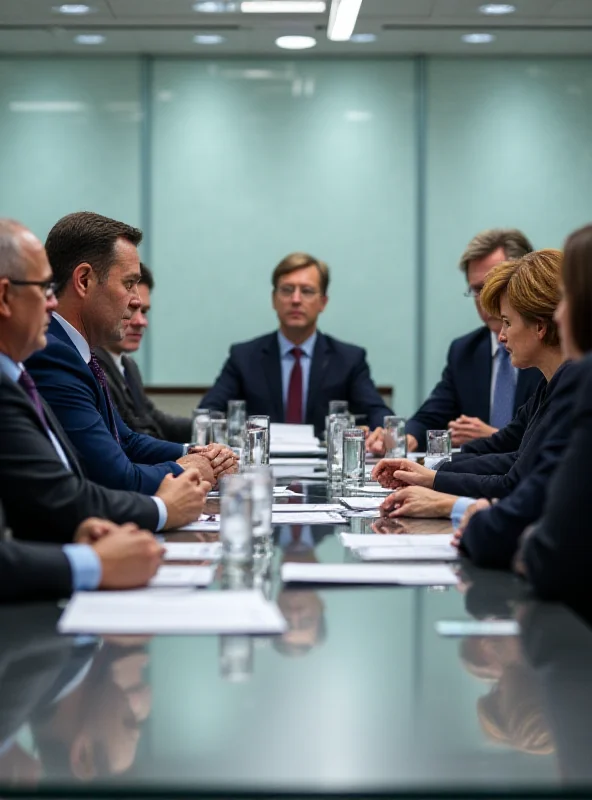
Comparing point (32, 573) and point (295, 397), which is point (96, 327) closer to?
point (32, 573)

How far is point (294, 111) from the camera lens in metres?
7.48

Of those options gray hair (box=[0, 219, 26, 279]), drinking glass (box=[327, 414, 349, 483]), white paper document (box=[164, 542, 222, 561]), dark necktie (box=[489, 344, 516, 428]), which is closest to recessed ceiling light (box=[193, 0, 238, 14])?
dark necktie (box=[489, 344, 516, 428])

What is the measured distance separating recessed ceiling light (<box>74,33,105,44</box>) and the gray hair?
A: 506cm

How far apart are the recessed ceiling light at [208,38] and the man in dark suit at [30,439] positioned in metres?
4.90

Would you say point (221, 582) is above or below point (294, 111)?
below

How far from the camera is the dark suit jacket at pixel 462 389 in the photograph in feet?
17.5

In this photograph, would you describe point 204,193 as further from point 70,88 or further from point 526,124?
point 526,124

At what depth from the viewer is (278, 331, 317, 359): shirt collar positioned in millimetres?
5910

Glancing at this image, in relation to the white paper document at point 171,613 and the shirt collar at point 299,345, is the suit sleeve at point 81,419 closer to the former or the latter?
the white paper document at point 171,613

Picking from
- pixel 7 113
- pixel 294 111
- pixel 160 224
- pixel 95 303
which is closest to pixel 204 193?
pixel 160 224

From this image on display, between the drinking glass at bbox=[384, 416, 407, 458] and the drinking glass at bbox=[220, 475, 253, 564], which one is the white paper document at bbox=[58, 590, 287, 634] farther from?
the drinking glass at bbox=[384, 416, 407, 458]

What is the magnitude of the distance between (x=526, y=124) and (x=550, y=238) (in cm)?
80

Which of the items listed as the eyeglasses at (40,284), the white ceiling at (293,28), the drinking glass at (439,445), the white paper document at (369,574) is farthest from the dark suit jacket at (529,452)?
the white ceiling at (293,28)

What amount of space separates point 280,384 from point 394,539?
3.40 metres
